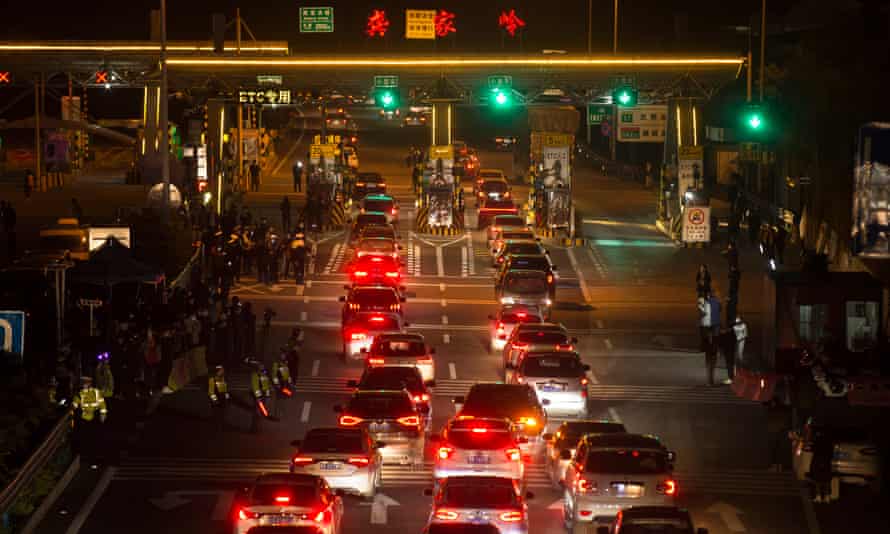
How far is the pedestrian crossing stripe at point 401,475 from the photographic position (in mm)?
25312

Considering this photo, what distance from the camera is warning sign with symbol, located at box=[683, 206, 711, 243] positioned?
53875 mm

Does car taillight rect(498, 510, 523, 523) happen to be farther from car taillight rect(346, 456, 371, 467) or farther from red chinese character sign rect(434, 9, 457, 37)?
→ red chinese character sign rect(434, 9, 457, 37)

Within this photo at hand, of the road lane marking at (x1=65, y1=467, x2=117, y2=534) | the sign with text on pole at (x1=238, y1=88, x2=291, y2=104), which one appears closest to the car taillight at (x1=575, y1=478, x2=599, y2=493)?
the road lane marking at (x1=65, y1=467, x2=117, y2=534)

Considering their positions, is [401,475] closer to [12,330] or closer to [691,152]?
[12,330]

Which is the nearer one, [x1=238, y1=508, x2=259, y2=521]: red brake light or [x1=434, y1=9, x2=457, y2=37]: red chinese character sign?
[x1=238, y1=508, x2=259, y2=521]: red brake light

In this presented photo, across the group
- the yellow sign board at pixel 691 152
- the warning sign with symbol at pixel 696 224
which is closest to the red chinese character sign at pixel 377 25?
the yellow sign board at pixel 691 152

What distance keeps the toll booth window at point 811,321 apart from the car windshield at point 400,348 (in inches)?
291

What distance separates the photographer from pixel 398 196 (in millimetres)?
74000

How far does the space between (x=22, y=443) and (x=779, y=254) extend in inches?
1202

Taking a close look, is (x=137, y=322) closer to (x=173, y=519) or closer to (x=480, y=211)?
(x=173, y=519)

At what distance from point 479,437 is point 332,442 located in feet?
7.09

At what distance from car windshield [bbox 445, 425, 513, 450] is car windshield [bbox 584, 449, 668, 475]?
2.20 metres

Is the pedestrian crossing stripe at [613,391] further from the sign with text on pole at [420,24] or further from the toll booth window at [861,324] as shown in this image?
the sign with text on pole at [420,24]

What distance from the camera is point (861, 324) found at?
31.0m
